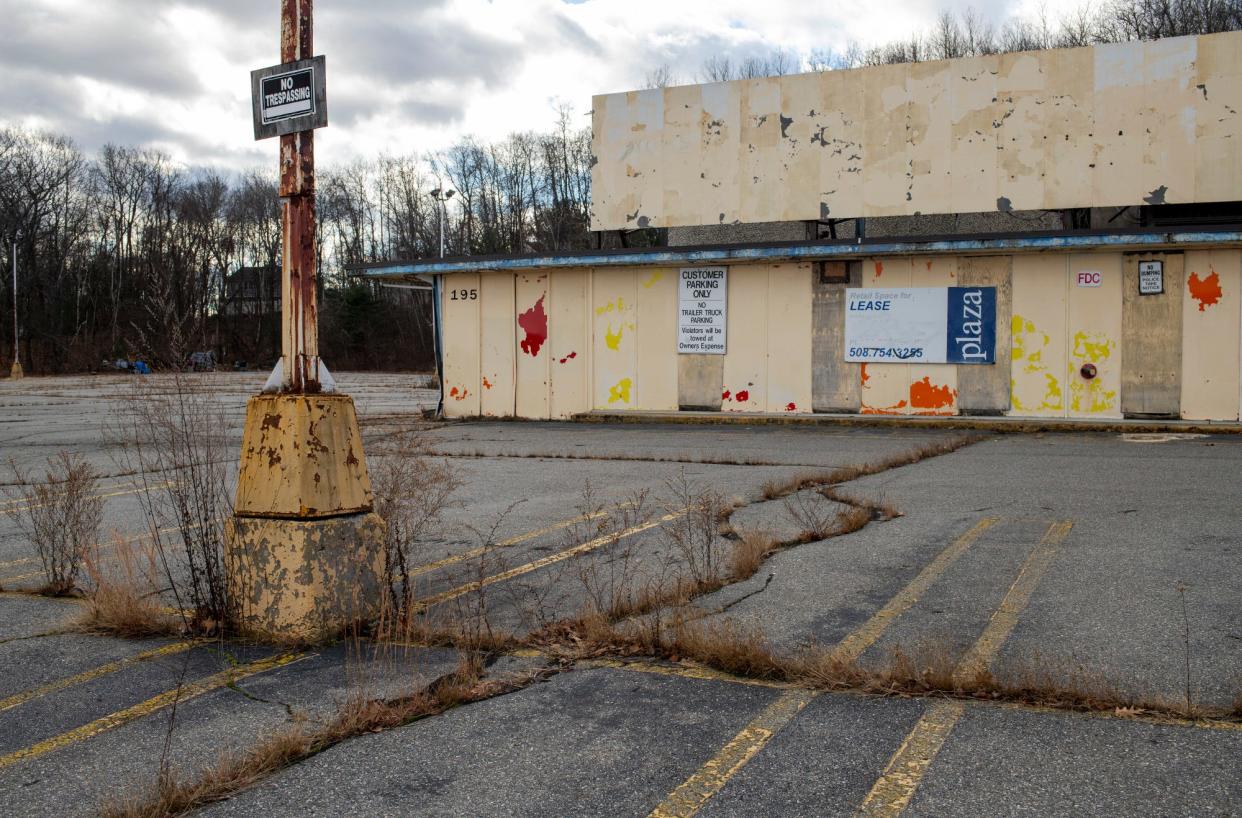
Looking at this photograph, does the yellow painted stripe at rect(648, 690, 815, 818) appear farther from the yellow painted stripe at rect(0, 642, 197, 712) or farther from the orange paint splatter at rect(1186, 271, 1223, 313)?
the orange paint splatter at rect(1186, 271, 1223, 313)

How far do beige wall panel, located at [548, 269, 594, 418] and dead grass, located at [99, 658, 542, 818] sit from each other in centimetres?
1561

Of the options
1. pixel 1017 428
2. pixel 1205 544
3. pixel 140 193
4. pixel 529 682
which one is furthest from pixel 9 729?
pixel 140 193

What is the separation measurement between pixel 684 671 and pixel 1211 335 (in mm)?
15192

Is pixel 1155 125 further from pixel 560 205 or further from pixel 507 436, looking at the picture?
pixel 560 205

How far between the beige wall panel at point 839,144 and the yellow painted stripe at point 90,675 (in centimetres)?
1628

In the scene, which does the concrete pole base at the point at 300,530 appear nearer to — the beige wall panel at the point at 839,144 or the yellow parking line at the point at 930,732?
the yellow parking line at the point at 930,732

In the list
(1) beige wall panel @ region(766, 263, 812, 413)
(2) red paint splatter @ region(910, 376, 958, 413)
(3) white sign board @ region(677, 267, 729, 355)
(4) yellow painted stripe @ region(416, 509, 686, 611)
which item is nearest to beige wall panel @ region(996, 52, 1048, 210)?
(2) red paint splatter @ region(910, 376, 958, 413)

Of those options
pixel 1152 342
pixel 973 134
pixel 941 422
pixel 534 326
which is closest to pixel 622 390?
pixel 534 326

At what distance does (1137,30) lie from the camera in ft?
138

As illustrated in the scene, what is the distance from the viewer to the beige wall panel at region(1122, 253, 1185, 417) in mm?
16500

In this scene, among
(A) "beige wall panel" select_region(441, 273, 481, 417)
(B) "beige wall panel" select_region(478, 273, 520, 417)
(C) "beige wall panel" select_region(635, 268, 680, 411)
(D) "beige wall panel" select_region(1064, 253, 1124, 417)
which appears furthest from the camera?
(A) "beige wall panel" select_region(441, 273, 481, 417)

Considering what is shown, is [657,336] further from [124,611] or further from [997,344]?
[124,611]

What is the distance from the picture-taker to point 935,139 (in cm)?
1859

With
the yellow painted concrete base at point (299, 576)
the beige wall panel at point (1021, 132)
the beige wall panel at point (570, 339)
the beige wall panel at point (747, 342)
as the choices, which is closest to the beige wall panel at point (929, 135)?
the beige wall panel at point (1021, 132)
